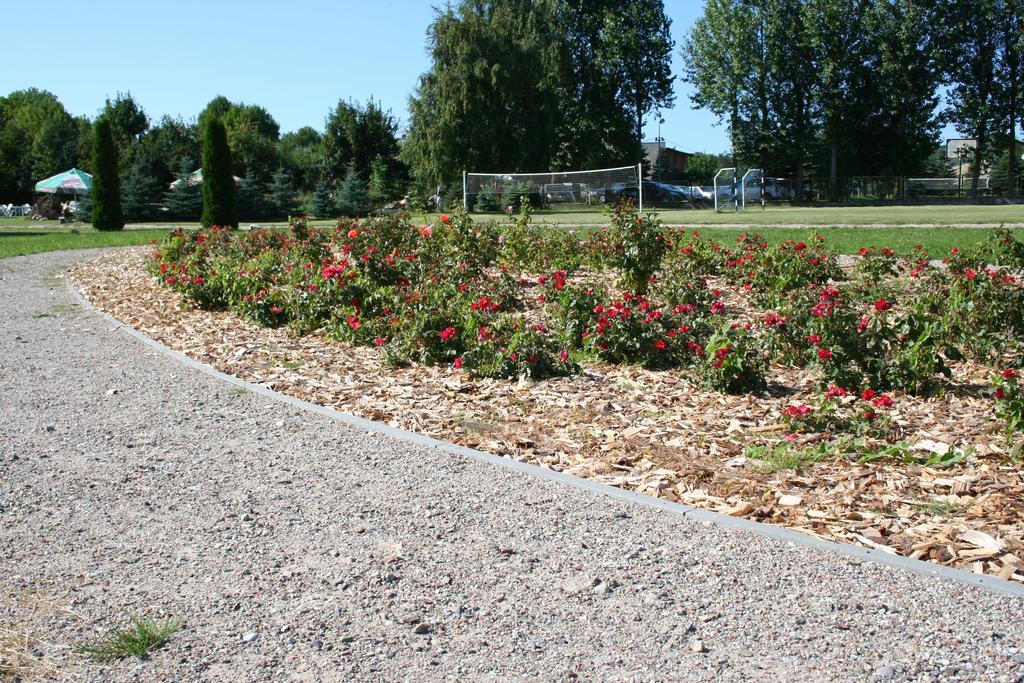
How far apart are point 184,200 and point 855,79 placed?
32.1 meters

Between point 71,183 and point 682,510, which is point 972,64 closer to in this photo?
point 71,183

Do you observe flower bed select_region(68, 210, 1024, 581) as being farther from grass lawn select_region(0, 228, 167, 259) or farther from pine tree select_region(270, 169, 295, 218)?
pine tree select_region(270, 169, 295, 218)

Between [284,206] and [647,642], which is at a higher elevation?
[284,206]

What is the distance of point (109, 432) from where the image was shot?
516 cm

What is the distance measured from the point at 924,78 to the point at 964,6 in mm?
3628

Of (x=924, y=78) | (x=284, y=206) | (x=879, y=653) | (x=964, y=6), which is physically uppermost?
(x=964, y=6)

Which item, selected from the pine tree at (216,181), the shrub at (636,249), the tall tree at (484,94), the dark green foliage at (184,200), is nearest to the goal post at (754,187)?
the tall tree at (484,94)

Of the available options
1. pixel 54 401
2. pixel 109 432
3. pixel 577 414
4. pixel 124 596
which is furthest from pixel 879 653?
pixel 54 401

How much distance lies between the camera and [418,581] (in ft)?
10.4

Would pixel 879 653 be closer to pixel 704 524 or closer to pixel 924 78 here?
pixel 704 524

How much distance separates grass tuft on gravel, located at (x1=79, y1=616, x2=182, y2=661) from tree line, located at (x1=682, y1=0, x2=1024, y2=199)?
4660 centimetres

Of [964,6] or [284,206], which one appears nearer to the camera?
[284,206]

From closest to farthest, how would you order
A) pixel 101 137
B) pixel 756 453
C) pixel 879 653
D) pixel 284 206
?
pixel 879 653, pixel 756 453, pixel 101 137, pixel 284 206

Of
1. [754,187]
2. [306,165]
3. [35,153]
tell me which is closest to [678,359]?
[754,187]
